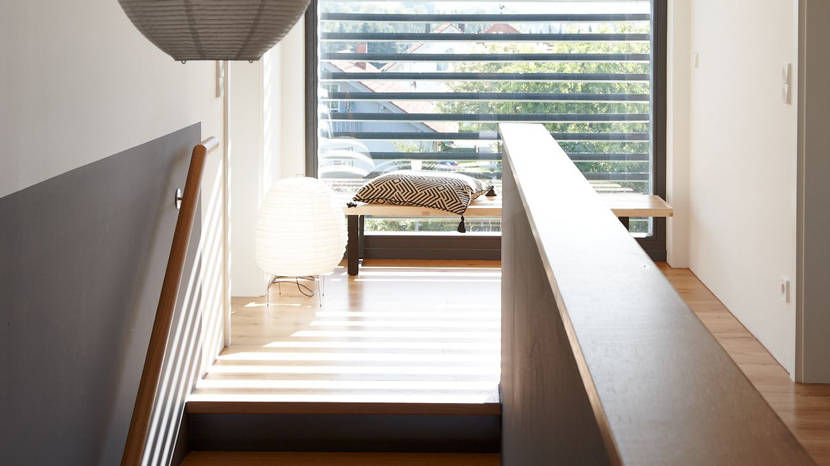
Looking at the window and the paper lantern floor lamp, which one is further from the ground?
the window

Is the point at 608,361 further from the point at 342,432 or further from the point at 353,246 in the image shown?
the point at 353,246

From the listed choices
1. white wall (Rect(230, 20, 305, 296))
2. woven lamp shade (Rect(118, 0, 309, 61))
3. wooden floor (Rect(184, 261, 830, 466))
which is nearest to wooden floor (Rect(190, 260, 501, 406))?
wooden floor (Rect(184, 261, 830, 466))

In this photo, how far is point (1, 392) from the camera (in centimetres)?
187

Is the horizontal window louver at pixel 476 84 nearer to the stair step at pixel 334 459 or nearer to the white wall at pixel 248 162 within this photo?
the white wall at pixel 248 162

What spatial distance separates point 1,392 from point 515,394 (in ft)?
4.40

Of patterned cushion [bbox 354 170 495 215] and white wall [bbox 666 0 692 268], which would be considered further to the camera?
white wall [bbox 666 0 692 268]

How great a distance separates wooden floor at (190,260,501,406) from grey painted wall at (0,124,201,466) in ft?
2.34

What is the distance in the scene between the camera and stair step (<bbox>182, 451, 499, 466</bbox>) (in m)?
3.27

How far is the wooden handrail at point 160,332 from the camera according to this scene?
2.51 metres

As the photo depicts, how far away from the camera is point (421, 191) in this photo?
5559 millimetres

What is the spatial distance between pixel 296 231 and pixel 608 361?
327cm

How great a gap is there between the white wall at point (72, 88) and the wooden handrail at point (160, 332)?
204mm

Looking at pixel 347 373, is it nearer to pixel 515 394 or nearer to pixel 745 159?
pixel 515 394

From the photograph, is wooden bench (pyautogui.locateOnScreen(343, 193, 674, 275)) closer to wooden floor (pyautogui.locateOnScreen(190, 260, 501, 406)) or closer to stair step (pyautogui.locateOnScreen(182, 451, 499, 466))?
wooden floor (pyautogui.locateOnScreen(190, 260, 501, 406))
